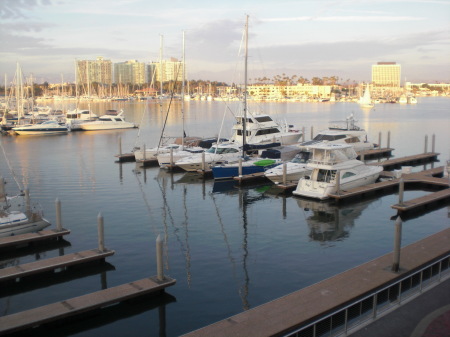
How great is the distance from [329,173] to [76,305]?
61.8 ft

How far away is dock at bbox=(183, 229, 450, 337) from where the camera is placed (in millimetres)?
11539

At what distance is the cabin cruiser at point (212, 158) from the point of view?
36.9 metres

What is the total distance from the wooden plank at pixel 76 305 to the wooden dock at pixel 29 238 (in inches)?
276

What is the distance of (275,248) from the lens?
20266mm

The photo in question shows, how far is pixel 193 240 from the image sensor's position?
21328 mm

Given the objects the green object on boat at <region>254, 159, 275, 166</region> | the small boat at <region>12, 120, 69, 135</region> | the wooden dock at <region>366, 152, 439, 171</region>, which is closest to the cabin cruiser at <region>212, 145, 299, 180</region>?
the green object on boat at <region>254, 159, 275, 166</region>

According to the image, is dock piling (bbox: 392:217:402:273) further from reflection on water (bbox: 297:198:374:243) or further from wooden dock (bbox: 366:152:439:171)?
wooden dock (bbox: 366:152:439:171)

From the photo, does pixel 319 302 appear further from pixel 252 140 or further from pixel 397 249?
pixel 252 140

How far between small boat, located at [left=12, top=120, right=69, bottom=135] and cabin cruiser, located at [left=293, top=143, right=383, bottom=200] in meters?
51.1

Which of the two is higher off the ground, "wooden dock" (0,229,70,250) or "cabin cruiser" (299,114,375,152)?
"cabin cruiser" (299,114,375,152)

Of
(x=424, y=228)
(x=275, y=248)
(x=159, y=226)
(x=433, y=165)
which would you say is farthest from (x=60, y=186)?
A: (x=433, y=165)

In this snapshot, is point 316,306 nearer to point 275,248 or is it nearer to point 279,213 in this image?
point 275,248

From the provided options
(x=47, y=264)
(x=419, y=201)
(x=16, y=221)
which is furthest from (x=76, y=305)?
(x=419, y=201)

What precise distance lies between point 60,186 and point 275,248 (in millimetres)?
18709
